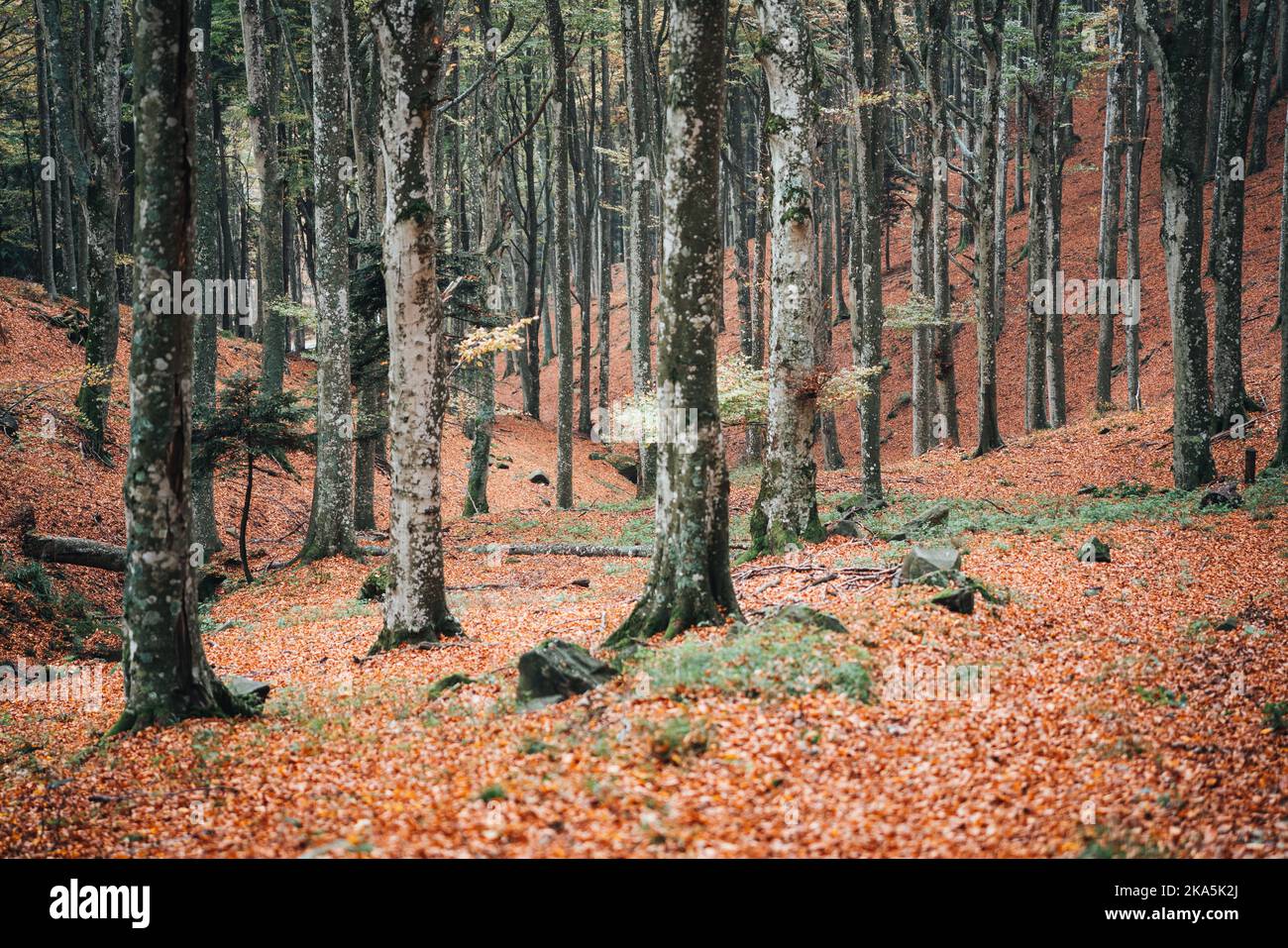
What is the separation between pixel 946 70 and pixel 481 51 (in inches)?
1319

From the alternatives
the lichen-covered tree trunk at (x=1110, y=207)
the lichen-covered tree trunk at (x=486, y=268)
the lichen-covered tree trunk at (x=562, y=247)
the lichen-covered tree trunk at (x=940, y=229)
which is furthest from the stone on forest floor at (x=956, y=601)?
the lichen-covered tree trunk at (x=1110, y=207)

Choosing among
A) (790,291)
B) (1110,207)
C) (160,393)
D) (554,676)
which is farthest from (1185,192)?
(160,393)

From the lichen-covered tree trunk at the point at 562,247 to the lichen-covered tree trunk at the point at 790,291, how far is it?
31.0 feet

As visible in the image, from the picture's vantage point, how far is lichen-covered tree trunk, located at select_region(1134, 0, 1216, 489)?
1309 centimetres

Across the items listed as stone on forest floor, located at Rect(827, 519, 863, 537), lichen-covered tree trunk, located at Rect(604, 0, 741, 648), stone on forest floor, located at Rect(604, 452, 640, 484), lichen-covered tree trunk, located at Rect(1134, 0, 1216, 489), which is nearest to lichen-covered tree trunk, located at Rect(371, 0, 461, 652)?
lichen-covered tree trunk, located at Rect(604, 0, 741, 648)

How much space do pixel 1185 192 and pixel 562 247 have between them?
43.8 feet

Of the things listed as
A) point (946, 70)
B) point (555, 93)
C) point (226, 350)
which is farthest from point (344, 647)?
point (946, 70)

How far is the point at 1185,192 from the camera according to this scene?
44.0 ft

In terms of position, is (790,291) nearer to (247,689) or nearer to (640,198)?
(247,689)

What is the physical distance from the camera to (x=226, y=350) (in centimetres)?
2897

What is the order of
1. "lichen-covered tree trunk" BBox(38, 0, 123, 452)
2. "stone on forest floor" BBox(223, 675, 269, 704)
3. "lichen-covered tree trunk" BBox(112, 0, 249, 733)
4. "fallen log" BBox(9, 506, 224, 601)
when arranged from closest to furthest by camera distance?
"lichen-covered tree trunk" BBox(112, 0, 249, 733) < "stone on forest floor" BBox(223, 675, 269, 704) < "fallen log" BBox(9, 506, 224, 601) < "lichen-covered tree trunk" BBox(38, 0, 123, 452)

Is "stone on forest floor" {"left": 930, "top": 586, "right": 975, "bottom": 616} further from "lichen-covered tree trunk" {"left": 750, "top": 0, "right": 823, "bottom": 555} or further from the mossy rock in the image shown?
the mossy rock

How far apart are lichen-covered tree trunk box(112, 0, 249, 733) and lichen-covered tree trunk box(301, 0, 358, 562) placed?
321 inches

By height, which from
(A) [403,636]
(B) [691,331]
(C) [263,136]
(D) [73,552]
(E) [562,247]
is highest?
(C) [263,136]
